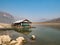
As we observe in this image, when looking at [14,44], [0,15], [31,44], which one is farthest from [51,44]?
[0,15]

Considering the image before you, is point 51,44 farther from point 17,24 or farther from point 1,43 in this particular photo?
point 17,24

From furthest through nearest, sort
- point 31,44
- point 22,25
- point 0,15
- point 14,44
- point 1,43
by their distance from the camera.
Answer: point 0,15 → point 22,25 → point 31,44 → point 14,44 → point 1,43

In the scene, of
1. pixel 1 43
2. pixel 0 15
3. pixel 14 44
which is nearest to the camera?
pixel 1 43

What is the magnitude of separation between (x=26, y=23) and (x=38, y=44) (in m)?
18.8

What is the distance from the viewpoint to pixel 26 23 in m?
29.4

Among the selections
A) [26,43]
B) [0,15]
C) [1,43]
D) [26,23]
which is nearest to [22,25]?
[26,23]

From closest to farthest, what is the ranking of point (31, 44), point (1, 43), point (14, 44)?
point (1, 43), point (14, 44), point (31, 44)

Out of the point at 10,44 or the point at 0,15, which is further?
the point at 0,15

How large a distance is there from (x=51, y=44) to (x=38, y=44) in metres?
1.13

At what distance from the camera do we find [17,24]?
29594mm

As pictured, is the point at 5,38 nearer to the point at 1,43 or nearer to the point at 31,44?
→ the point at 1,43

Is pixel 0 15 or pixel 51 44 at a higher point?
pixel 0 15

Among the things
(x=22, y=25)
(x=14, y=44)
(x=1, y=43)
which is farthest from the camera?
(x=22, y=25)

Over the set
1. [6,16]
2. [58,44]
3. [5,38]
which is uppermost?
[6,16]
